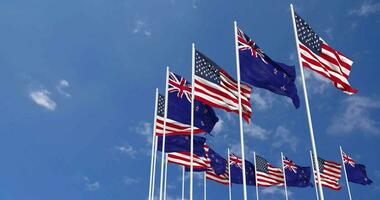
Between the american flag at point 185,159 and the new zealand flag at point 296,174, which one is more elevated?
the new zealand flag at point 296,174

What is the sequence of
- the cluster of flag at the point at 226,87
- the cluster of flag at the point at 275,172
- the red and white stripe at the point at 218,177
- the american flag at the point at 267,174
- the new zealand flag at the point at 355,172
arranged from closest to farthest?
1. the cluster of flag at the point at 226,87
2. the cluster of flag at the point at 275,172
3. the american flag at the point at 267,174
4. the red and white stripe at the point at 218,177
5. the new zealand flag at the point at 355,172

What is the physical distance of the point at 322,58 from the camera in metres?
16.4

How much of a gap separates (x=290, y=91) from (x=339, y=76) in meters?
2.05

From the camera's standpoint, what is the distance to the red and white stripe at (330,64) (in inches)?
628

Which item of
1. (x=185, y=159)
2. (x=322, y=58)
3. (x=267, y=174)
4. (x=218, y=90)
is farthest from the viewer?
(x=267, y=174)

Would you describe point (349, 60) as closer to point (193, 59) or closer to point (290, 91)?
point (290, 91)

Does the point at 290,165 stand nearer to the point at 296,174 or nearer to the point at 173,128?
the point at 296,174

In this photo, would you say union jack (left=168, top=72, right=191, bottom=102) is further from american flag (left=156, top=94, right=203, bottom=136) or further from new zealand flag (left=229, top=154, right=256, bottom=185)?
new zealand flag (left=229, top=154, right=256, bottom=185)

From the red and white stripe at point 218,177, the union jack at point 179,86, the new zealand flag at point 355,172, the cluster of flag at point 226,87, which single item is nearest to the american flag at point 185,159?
the cluster of flag at point 226,87

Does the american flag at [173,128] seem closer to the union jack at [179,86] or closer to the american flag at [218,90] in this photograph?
the union jack at [179,86]

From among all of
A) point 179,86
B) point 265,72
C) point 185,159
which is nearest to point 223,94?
point 265,72

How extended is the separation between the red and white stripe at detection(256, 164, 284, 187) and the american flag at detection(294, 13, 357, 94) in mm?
18689

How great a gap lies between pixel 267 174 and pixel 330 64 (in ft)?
66.4

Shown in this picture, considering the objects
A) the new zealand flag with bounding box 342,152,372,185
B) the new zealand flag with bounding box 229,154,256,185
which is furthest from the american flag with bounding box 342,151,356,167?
the new zealand flag with bounding box 229,154,256,185
